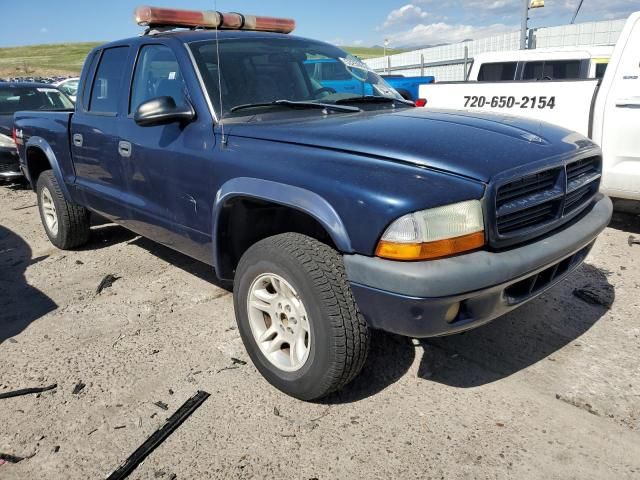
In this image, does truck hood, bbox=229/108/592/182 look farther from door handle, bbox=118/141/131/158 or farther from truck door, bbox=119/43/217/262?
door handle, bbox=118/141/131/158

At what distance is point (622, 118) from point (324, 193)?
3.86 m

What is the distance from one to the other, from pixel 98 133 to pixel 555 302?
347cm

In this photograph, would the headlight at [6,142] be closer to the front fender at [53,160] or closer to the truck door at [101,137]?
the front fender at [53,160]

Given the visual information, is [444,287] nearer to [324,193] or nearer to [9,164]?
[324,193]

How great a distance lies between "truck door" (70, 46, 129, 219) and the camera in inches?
151

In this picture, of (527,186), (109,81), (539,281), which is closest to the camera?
Answer: (527,186)

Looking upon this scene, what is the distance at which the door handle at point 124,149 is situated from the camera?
3580 mm

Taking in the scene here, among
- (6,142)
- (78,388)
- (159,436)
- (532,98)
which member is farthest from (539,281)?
(6,142)

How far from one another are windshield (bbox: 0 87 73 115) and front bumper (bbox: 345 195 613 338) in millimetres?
8612

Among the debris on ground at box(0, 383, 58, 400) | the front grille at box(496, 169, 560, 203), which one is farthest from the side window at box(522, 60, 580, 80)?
the debris on ground at box(0, 383, 58, 400)

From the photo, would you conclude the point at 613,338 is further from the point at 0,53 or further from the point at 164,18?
the point at 0,53

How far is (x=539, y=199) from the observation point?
2418mm

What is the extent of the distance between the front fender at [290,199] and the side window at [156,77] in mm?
858

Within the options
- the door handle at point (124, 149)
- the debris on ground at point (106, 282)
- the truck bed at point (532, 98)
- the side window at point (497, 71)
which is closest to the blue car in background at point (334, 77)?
the door handle at point (124, 149)
